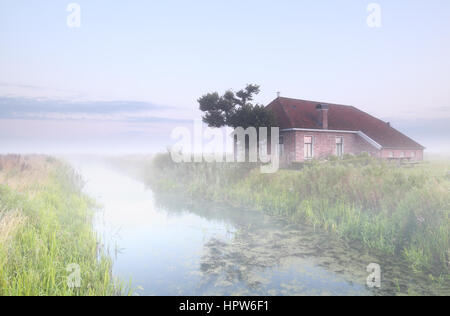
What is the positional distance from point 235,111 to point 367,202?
1441 centimetres

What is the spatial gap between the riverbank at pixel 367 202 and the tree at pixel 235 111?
518cm

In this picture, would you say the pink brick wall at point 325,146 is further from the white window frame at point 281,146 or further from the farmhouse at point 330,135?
the white window frame at point 281,146

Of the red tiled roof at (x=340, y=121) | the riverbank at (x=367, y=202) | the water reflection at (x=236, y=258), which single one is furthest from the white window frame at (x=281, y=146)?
the water reflection at (x=236, y=258)

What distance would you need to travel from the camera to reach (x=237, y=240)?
30.4 ft

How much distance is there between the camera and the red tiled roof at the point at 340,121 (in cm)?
2617

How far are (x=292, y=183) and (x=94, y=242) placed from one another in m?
8.63

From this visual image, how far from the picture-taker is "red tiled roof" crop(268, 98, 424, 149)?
85.9ft

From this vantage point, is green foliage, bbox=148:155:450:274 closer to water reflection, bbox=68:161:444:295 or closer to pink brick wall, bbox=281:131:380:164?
water reflection, bbox=68:161:444:295

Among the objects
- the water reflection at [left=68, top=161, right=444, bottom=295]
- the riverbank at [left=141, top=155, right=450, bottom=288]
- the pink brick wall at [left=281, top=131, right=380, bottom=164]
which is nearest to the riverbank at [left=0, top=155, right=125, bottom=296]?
the water reflection at [left=68, top=161, right=444, bottom=295]

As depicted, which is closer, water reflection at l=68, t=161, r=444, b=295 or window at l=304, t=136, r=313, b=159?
water reflection at l=68, t=161, r=444, b=295

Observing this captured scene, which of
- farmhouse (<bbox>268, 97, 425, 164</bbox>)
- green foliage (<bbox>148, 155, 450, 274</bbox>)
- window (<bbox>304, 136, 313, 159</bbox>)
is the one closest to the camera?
green foliage (<bbox>148, 155, 450, 274</bbox>)

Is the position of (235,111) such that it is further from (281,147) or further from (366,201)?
(366,201)
